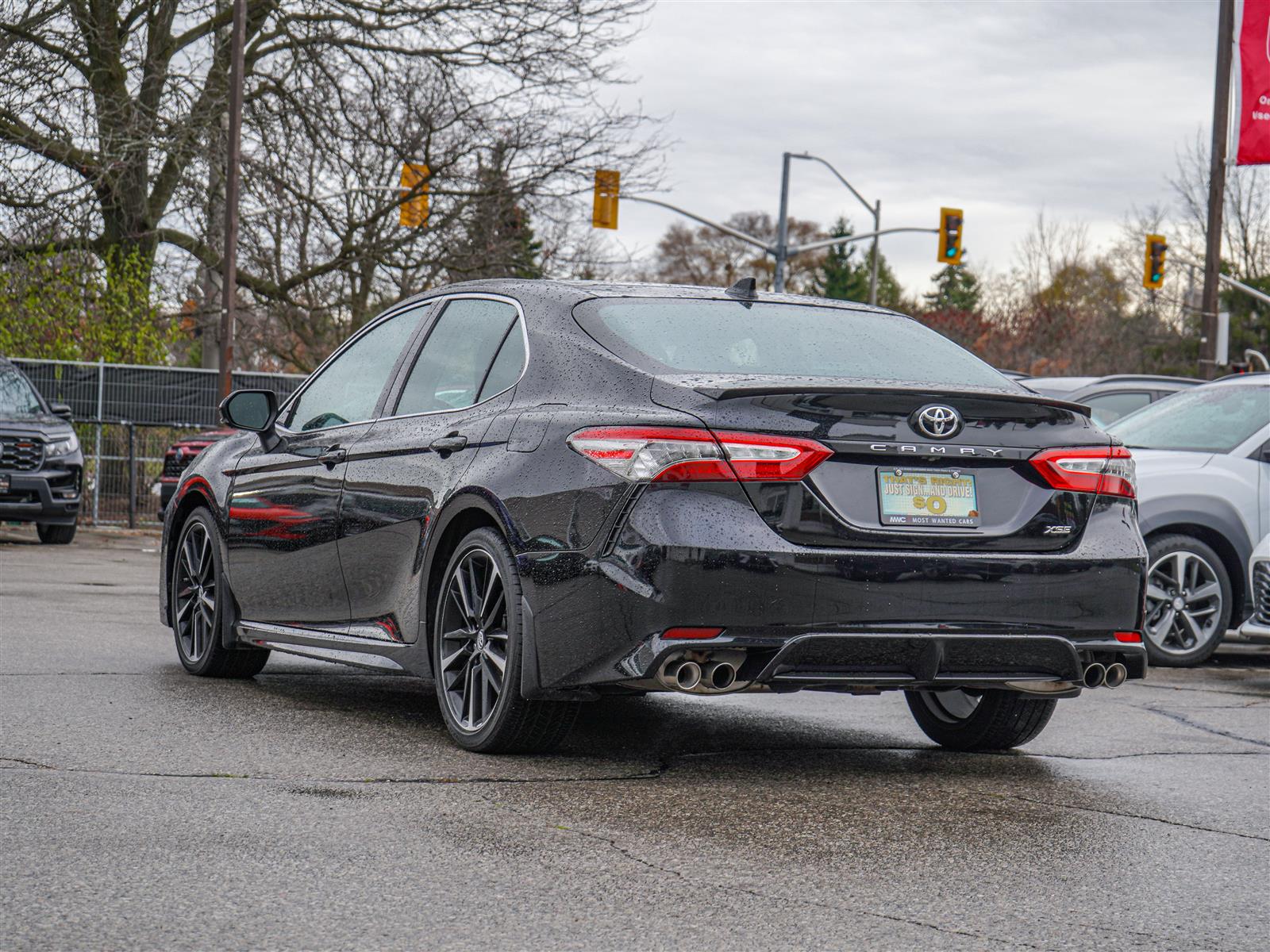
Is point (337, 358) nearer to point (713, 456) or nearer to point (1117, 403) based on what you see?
point (713, 456)

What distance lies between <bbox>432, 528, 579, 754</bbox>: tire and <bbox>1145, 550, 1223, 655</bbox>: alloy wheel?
5765 mm

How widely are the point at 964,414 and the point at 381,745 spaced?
220cm

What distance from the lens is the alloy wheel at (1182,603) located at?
1045cm

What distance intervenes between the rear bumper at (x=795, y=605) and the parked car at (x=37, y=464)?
13554 mm

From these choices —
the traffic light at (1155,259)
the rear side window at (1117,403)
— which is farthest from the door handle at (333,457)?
the traffic light at (1155,259)

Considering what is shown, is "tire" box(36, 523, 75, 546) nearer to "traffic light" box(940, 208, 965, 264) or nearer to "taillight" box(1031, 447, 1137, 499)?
"taillight" box(1031, 447, 1137, 499)

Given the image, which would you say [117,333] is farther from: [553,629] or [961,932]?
[961,932]

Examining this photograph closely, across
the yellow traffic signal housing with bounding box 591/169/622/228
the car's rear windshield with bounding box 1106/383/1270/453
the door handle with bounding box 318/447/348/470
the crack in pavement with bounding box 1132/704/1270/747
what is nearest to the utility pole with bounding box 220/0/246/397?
the yellow traffic signal housing with bounding box 591/169/622/228

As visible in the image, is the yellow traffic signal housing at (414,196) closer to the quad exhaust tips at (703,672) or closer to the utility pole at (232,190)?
the utility pole at (232,190)

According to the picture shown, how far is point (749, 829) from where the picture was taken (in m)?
4.75

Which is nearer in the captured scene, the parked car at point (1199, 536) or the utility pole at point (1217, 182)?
the parked car at point (1199, 536)

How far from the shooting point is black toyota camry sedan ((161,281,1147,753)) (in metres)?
5.11

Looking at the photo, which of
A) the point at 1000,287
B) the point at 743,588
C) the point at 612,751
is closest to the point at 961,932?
the point at 743,588

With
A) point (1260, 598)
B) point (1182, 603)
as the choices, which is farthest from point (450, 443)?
point (1182, 603)
